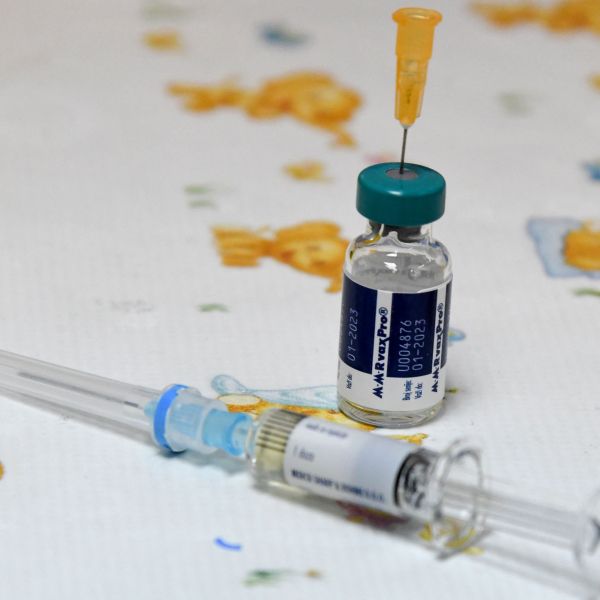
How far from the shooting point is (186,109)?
1.23m

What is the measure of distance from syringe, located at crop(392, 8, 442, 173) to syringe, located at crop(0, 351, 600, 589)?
18 centimetres

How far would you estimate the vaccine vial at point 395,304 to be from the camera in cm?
66

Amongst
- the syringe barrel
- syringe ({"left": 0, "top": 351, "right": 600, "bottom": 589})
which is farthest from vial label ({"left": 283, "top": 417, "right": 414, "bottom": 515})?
the syringe barrel

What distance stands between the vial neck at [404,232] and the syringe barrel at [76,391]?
0.18 metres

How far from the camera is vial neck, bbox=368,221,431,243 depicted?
0.70 m

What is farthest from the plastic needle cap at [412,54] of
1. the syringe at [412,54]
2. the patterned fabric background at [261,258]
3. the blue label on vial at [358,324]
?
the patterned fabric background at [261,258]

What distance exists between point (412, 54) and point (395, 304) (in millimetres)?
155

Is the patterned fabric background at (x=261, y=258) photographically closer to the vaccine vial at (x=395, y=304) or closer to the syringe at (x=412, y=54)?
the vaccine vial at (x=395, y=304)

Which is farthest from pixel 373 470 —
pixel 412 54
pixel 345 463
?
pixel 412 54

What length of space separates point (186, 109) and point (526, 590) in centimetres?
79

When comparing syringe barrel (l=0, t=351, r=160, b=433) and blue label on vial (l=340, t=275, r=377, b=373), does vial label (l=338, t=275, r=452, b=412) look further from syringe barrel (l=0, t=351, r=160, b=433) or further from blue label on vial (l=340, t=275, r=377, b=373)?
syringe barrel (l=0, t=351, r=160, b=433)

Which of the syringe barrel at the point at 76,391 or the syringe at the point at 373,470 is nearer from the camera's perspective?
the syringe at the point at 373,470

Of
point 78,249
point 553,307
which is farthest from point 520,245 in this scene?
point 78,249

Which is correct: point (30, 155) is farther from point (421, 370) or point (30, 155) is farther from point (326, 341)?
point (421, 370)
